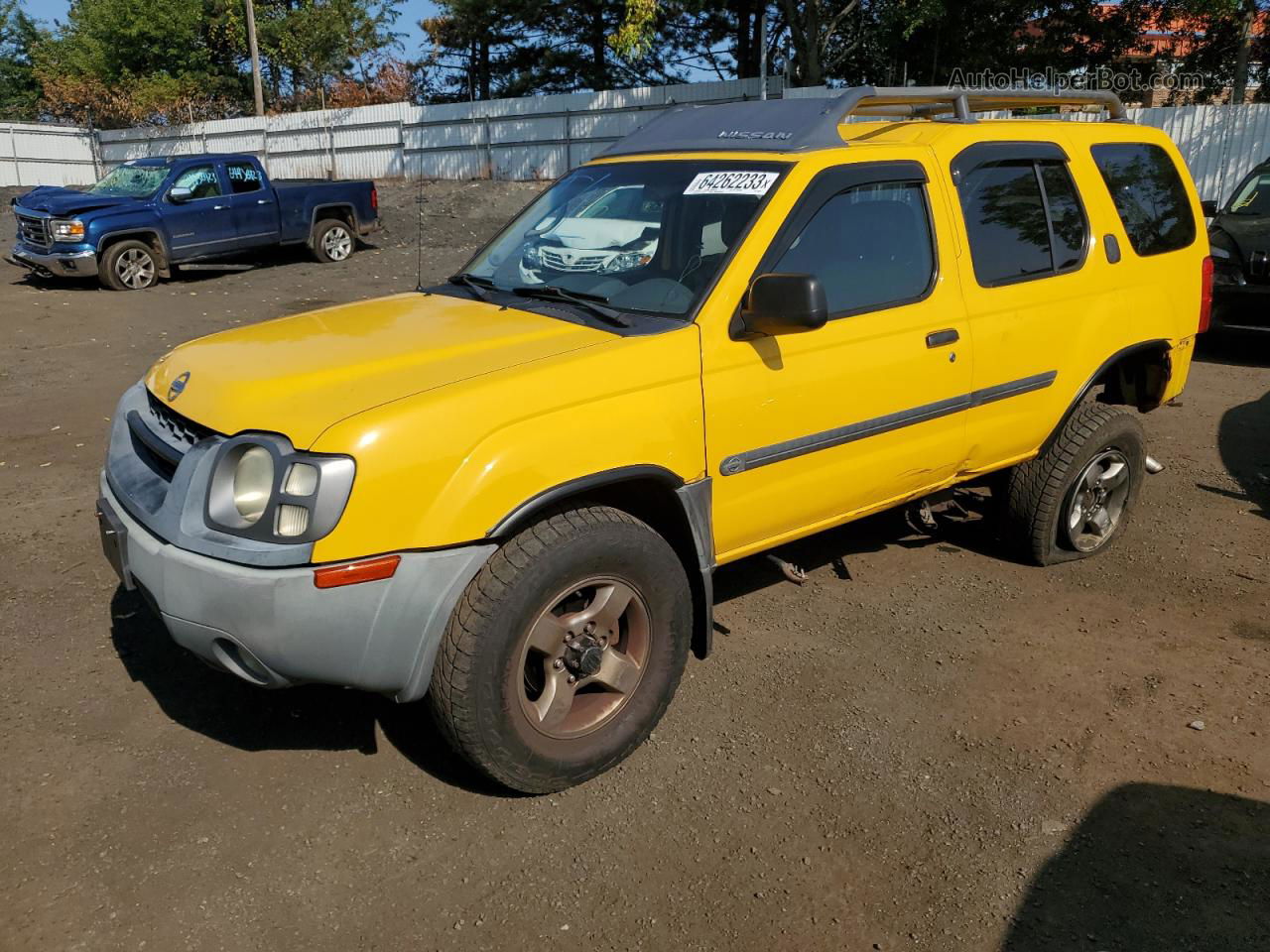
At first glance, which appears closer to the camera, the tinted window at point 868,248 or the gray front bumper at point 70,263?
the tinted window at point 868,248

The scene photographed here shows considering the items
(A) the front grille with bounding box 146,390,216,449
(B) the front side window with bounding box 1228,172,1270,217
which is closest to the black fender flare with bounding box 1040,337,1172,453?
(A) the front grille with bounding box 146,390,216,449

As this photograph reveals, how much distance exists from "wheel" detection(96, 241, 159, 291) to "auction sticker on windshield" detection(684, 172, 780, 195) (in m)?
12.4

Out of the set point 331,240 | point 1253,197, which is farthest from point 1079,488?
point 331,240

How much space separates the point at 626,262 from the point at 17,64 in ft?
171

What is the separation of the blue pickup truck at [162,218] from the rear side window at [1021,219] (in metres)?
12.9

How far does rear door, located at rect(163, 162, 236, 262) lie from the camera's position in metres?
14.6

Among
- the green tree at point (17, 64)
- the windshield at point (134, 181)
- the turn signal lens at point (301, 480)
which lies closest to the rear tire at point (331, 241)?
the windshield at point (134, 181)

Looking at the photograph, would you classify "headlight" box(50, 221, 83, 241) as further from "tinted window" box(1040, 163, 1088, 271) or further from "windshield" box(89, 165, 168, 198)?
"tinted window" box(1040, 163, 1088, 271)

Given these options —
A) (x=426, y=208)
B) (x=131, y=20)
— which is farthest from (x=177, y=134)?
(x=426, y=208)

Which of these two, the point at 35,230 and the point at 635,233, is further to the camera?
the point at 35,230

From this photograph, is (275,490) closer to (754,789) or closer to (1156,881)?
(754,789)

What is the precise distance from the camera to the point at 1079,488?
5020 mm

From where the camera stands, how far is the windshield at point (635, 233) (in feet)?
12.0

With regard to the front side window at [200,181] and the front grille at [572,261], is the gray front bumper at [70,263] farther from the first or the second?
the front grille at [572,261]
